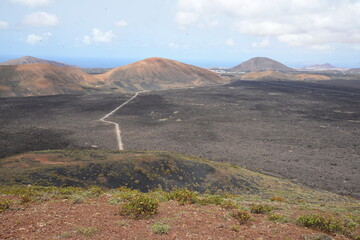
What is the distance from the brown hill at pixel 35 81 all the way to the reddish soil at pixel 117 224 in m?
82.9

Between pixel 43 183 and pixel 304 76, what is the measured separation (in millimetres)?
187712

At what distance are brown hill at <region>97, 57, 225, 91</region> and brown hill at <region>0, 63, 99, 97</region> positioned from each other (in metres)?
18.2

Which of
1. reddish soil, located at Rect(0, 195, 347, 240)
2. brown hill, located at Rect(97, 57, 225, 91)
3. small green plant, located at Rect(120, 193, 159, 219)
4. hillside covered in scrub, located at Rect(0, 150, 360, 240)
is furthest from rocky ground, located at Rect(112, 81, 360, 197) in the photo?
brown hill, located at Rect(97, 57, 225, 91)

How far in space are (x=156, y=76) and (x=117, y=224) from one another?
119 meters

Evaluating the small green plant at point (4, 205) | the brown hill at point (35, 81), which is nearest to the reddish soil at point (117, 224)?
the small green plant at point (4, 205)

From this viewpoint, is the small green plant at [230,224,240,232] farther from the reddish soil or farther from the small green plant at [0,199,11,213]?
the small green plant at [0,199,11,213]

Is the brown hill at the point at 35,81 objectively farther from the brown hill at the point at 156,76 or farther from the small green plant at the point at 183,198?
the small green plant at the point at 183,198

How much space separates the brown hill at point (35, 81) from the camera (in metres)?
81.9

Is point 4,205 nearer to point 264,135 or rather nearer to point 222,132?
point 222,132

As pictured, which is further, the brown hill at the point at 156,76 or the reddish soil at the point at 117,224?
the brown hill at the point at 156,76

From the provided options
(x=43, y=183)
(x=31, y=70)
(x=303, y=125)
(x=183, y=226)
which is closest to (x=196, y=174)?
(x=43, y=183)

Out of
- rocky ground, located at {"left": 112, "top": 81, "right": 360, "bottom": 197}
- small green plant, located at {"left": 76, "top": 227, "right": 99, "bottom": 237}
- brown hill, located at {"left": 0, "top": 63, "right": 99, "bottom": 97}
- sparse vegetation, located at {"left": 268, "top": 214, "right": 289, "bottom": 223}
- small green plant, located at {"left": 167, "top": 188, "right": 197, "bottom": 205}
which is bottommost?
rocky ground, located at {"left": 112, "top": 81, "right": 360, "bottom": 197}

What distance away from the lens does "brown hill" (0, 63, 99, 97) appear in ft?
269

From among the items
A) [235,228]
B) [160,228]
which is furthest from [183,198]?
[160,228]
